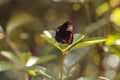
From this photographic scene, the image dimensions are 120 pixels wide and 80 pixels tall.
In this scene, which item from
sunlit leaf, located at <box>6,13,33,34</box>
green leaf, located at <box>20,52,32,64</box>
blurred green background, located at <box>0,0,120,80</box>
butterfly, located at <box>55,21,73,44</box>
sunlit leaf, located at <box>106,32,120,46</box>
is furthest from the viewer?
sunlit leaf, located at <box>6,13,33,34</box>

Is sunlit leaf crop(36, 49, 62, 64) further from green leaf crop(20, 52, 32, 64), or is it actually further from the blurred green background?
the blurred green background

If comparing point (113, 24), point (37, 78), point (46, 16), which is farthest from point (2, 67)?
point (46, 16)

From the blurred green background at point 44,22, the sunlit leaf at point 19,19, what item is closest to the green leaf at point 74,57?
the blurred green background at point 44,22

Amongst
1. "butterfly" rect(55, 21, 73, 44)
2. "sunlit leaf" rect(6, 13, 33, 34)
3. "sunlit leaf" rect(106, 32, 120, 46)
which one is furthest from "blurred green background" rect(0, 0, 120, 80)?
"butterfly" rect(55, 21, 73, 44)

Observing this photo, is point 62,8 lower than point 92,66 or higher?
higher

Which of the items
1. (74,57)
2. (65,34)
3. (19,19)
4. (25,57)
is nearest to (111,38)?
(74,57)

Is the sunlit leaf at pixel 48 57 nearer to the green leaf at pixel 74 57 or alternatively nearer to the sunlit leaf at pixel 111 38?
the green leaf at pixel 74 57

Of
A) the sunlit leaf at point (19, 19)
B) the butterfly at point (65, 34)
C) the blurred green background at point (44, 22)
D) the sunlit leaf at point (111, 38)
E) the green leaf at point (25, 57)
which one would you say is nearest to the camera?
the butterfly at point (65, 34)

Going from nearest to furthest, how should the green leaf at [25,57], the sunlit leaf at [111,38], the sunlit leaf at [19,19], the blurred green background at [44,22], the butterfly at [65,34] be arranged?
the butterfly at [65,34]
the green leaf at [25,57]
the sunlit leaf at [111,38]
the blurred green background at [44,22]
the sunlit leaf at [19,19]

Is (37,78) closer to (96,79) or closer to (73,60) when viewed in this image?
(96,79)
